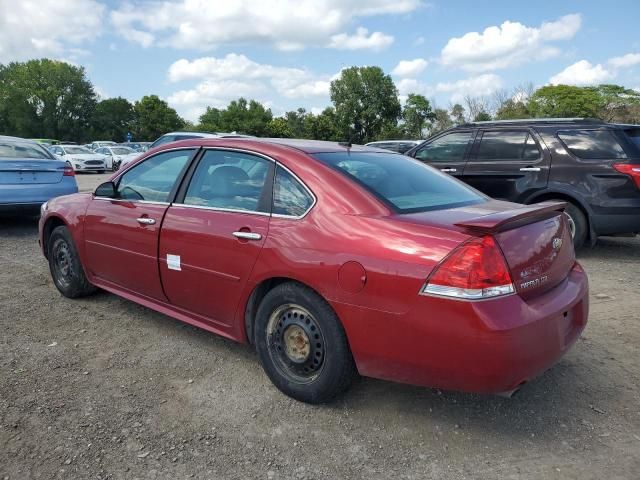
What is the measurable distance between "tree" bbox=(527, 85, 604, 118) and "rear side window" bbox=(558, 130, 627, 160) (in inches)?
2181

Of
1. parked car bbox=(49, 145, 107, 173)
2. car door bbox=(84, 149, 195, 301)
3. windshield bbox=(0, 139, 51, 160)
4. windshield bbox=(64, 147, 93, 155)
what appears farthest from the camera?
windshield bbox=(64, 147, 93, 155)

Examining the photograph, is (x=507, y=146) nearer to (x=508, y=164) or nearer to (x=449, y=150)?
(x=508, y=164)

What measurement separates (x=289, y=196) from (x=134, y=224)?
56.0 inches

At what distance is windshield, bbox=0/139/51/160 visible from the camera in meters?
8.07

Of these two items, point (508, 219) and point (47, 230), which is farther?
point (47, 230)

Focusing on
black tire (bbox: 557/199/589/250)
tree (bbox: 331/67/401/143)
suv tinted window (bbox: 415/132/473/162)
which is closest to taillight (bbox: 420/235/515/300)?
black tire (bbox: 557/199/589/250)

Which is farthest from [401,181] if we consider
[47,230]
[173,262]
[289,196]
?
[47,230]

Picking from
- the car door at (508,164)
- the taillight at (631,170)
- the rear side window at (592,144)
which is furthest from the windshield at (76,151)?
the taillight at (631,170)

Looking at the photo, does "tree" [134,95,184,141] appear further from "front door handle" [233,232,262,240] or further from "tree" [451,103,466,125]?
"front door handle" [233,232,262,240]

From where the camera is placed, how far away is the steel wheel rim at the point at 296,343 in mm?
2877

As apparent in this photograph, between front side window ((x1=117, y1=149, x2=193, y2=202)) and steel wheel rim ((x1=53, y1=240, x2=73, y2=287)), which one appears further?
steel wheel rim ((x1=53, y1=240, x2=73, y2=287))

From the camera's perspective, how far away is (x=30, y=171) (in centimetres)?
782

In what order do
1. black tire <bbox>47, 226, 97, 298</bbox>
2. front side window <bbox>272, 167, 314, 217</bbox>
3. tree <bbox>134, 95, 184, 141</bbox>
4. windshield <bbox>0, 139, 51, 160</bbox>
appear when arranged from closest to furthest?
front side window <bbox>272, 167, 314, 217</bbox> < black tire <bbox>47, 226, 97, 298</bbox> < windshield <bbox>0, 139, 51, 160</bbox> < tree <bbox>134, 95, 184, 141</bbox>

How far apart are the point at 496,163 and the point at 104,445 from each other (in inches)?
241
